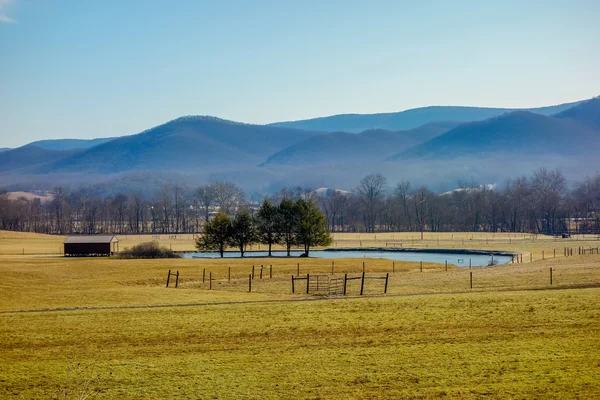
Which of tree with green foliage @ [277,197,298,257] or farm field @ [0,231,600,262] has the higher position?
tree with green foliage @ [277,197,298,257]

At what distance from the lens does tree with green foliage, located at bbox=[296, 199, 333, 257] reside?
103 meters

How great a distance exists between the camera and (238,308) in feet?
122

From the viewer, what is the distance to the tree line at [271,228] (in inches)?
4013

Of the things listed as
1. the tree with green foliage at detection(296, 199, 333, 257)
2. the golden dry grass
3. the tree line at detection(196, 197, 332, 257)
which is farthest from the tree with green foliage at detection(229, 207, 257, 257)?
the golden dry grass

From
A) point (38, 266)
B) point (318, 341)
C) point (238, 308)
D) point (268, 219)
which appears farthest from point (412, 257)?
point (318, 341)

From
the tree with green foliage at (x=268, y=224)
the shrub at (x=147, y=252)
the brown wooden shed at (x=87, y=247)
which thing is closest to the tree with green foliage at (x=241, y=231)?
the tree with green foliage at (x=268, y=224)

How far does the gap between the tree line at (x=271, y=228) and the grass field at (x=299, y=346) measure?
54840 mm

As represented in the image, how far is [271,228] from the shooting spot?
344ft

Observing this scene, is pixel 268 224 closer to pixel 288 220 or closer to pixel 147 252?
pixel 288 220

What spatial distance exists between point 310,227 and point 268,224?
673 cm

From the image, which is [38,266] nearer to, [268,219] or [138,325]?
[268,219]

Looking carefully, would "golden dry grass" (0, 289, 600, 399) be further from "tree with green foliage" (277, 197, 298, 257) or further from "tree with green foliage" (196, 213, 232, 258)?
"tree with green foliage" (277, 197, 298, 257)

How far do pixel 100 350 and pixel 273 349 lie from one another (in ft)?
22.6

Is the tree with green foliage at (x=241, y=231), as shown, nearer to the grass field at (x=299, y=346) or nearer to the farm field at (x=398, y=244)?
the farm field at (x=398, y=244)
